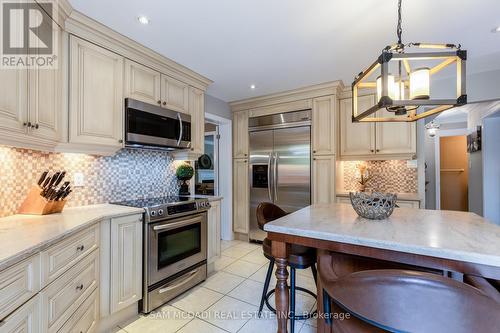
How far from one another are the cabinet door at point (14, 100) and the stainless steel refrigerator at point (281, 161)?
2.86m

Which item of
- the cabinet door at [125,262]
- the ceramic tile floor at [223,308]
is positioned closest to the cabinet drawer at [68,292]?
the cabinet door at [125,262]

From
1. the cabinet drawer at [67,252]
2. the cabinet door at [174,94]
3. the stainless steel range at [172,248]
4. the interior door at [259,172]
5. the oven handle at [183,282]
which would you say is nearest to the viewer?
the cabinet drawer at [67,252]

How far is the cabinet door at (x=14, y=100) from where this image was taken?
128cm

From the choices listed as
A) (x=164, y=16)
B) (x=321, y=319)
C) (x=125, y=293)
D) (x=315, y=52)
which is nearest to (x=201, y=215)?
(x=125, y=293)

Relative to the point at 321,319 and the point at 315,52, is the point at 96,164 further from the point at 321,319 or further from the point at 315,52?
the point at 315,52

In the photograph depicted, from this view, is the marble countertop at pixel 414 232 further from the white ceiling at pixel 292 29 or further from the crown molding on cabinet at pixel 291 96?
the crown molding on cabinet at pixel 291 96

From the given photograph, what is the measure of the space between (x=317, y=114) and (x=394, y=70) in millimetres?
1040

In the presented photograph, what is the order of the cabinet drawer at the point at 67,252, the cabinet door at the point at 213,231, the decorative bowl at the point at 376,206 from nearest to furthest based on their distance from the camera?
the cabinet drawer at the point at 67,252, the decorative bowl at the point at 376,206, the cabinet door at the point at 213,231

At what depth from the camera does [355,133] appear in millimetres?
3355

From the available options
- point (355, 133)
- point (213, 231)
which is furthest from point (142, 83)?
point (355, 133)

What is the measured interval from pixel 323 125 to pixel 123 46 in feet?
8.47

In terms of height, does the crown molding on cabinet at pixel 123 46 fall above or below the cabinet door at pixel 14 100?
above

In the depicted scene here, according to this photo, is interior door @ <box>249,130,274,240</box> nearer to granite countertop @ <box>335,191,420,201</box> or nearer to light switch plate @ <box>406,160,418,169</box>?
granite countertop @ <box>335,191,420,201</box>

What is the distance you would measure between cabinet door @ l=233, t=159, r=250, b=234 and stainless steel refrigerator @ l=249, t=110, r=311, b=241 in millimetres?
98
